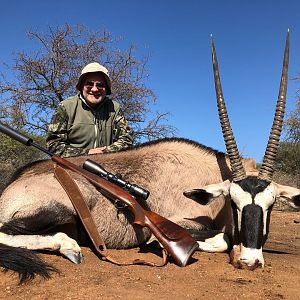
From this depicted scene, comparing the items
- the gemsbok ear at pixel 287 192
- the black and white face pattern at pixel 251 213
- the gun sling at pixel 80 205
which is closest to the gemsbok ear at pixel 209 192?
the black and white face pattern at pixel 251 213

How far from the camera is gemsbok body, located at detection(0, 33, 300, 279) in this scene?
150 inches

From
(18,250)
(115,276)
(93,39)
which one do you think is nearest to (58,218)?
(18,250)

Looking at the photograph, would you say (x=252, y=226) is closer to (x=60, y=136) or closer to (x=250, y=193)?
(x=250, y=193)

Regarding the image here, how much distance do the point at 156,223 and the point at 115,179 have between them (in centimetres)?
67

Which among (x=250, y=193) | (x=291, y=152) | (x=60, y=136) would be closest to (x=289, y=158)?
(x=291, y=152)

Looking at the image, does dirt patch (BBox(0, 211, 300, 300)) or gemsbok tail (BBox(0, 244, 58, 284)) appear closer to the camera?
dirt patch (BBox(0, 211, 300, 300))

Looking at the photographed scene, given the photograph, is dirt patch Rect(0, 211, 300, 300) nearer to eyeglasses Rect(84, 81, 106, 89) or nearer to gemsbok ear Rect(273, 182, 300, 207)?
gemsbok ear Rect(273, 182, 300, 207)

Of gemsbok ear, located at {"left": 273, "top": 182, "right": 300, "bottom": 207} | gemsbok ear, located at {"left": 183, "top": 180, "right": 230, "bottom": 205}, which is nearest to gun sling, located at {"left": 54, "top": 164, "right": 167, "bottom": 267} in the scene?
gemsbok ear, located at {"left": 183, "top": 180, "right": 230, "bottom": 205}

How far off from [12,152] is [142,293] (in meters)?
→ 12.0

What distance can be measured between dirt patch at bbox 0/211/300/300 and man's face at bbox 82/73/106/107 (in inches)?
101

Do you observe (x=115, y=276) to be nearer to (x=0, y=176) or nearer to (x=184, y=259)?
(x=184, y=259)

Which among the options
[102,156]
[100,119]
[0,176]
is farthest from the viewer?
[0,176]

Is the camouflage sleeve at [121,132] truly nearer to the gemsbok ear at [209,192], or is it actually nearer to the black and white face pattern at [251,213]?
the gemsbok ear at [209,192]

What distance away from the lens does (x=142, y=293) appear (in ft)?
9.62
